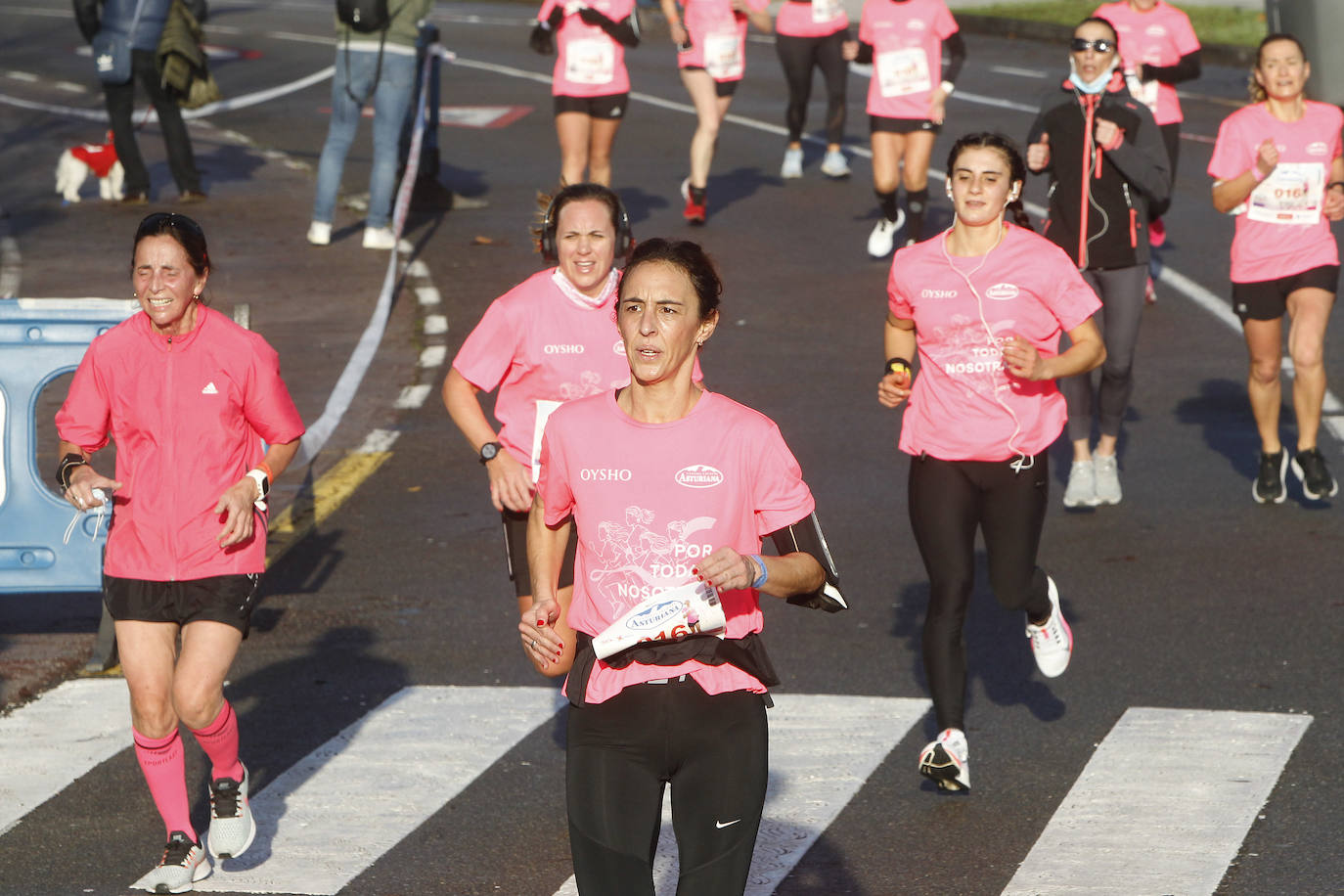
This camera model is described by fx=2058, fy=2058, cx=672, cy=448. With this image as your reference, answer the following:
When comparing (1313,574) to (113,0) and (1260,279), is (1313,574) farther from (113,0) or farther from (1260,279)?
(113,0)

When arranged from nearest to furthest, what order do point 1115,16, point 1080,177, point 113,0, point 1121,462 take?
point 1080,177, point 1121,462, point 1115,16, point 113,0

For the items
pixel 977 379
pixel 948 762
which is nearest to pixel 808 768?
pixel 948 762

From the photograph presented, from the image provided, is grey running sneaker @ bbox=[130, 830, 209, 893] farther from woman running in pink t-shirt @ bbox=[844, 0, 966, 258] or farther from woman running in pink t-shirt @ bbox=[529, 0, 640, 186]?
woman running in pink t-shirt @ bbox=[844, 0, 966, 258]

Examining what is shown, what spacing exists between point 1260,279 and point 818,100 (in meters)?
16.9

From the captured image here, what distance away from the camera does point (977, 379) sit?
7.20 metres

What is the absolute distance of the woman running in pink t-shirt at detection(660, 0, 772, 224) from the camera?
58.2ft

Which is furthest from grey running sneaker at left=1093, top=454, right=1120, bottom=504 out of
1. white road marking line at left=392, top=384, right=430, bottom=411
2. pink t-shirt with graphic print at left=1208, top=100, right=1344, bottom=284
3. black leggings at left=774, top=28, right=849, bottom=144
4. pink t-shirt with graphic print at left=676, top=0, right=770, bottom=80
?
black leggings at left=774, top=28, right=849, bottom=144

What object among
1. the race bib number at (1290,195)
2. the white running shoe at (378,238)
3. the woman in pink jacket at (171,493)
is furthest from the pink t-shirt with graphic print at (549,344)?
the white running shoe at (378,238)

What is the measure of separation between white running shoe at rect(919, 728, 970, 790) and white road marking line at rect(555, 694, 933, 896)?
1.04 ft

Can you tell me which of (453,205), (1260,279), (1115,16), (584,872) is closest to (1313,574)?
(1260,279)

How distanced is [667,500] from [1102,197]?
244 inches

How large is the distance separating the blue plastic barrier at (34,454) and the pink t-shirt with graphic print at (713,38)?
9.60 meters

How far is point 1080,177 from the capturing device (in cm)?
1052

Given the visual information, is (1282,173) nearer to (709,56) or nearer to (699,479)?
(699,479)
